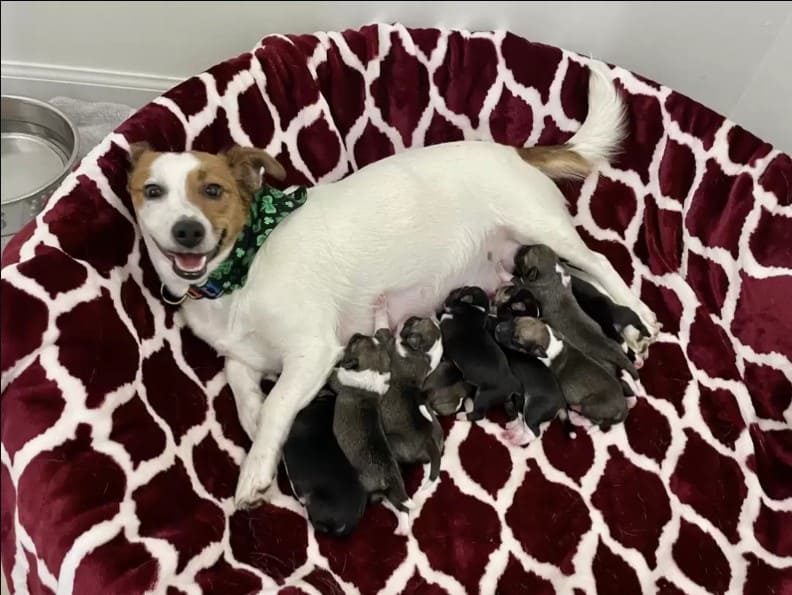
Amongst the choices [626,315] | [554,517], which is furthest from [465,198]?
[554,517]

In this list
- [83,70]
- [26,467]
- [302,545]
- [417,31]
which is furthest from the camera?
[83,70]

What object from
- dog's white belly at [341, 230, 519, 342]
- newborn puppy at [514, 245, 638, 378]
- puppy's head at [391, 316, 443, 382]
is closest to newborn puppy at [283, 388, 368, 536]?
puppy's head at [391, 316, 443, 382]

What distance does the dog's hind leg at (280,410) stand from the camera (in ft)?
7.14

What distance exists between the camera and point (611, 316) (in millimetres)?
2578

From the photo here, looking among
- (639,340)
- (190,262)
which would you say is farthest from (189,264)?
(639,340)

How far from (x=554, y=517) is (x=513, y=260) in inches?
37.4

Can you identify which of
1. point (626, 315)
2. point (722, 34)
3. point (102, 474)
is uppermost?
point (722, 34)

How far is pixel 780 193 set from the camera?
2.79 meters

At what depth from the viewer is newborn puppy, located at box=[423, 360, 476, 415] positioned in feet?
7.99

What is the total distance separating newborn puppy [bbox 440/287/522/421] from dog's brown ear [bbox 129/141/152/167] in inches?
42.9

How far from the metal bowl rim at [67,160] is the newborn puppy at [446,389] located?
1.63 meters

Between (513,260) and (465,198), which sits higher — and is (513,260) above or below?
below

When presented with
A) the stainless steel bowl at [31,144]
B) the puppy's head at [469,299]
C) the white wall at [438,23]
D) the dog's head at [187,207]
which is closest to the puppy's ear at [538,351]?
the puppy's head at [469,299]

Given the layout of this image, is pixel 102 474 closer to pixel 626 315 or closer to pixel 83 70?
pixel 626 315
